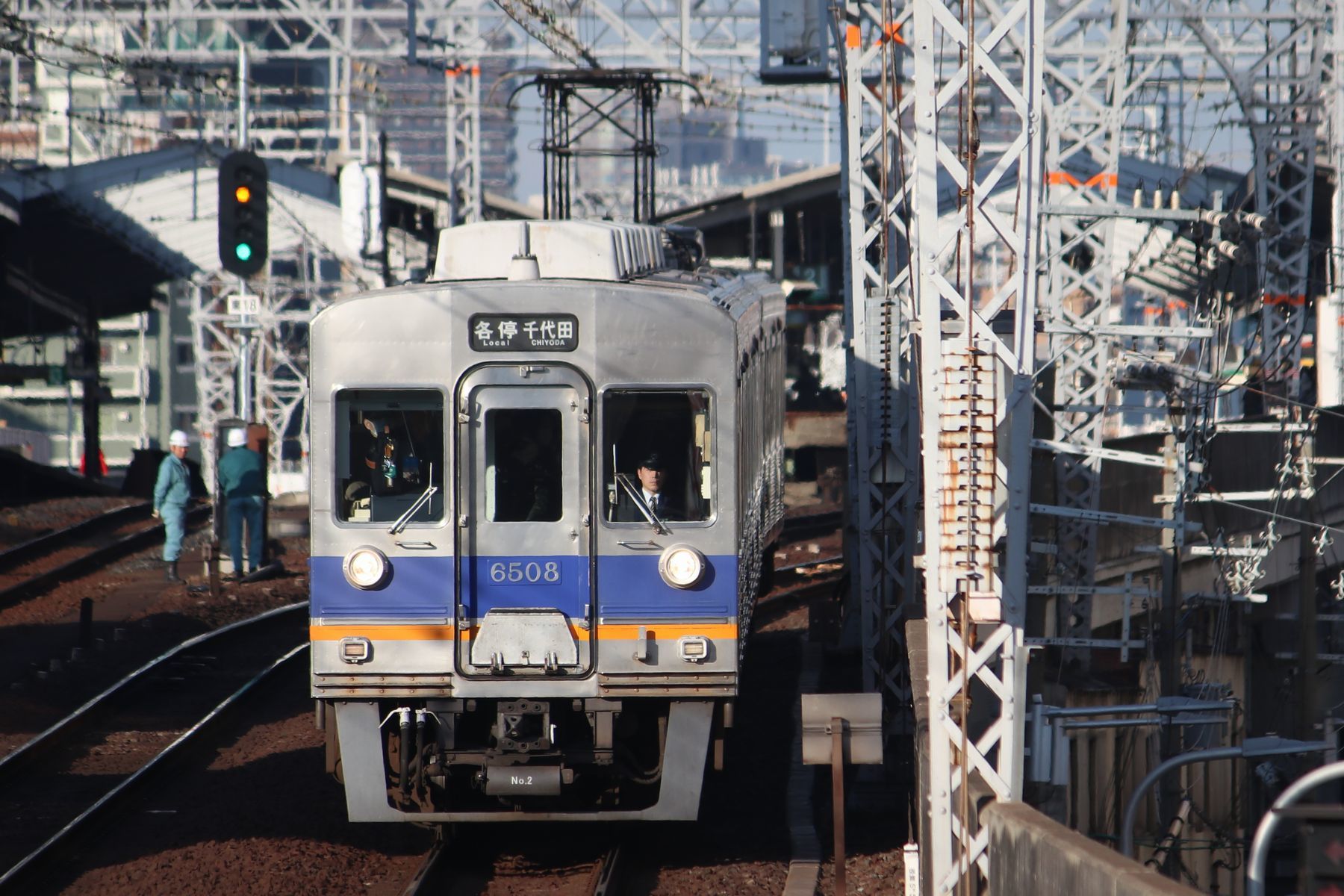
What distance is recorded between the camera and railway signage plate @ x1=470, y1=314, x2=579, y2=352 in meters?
7.87

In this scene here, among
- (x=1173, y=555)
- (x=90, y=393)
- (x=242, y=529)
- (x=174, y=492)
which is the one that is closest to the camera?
(x=1173, y=555)

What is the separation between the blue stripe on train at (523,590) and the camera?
778 centimetres

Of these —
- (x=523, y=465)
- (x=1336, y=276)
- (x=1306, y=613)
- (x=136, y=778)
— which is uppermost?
(x=1336, y=276)

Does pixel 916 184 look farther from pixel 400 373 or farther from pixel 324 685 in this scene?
pixel 324 685

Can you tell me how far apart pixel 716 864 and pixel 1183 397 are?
18.0 feet

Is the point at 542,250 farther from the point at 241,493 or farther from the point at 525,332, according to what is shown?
the point at 241,493

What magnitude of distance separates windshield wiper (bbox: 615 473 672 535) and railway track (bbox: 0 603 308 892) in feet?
11.1

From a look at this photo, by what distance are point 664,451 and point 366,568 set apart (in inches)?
60.0

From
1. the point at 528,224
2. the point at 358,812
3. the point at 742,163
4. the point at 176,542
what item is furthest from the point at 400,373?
the point at 742,163

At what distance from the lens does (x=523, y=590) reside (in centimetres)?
784

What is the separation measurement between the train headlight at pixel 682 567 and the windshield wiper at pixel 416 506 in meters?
1.15

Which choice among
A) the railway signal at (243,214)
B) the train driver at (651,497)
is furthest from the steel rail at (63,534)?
the train driver at (651,497)

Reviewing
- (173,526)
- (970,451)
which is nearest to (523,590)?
(970,451)

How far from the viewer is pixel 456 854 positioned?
28.1 ft
